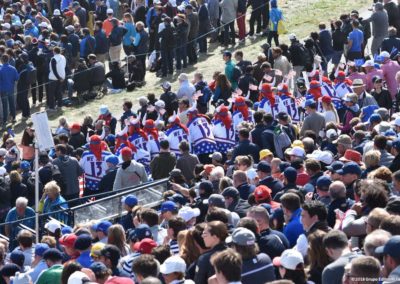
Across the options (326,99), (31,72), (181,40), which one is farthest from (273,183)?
(181,40)

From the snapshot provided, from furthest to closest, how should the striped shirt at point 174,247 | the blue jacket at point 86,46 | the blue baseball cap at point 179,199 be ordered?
the blue jacket at point 86,46 < the blue baseball cap at point 179,199 < the striped shirt at point 174,247

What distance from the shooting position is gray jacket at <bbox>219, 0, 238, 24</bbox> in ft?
98.1

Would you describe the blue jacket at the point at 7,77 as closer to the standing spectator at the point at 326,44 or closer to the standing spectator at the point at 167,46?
the standing spectator at the point at 167,46

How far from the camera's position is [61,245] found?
44.7ft

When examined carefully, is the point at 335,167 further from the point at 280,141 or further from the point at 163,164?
the point at 163,164

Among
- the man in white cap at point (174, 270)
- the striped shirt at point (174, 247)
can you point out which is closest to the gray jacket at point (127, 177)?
the striped shirt at point (174, 247)

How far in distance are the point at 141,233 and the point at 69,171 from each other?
21.9 feet

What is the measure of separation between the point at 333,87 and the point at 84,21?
1163cm

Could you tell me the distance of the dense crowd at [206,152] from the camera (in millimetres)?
10812

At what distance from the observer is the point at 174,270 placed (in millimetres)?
10336

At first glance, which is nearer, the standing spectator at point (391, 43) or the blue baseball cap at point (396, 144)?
the blue baseball cap at point (396, 144)

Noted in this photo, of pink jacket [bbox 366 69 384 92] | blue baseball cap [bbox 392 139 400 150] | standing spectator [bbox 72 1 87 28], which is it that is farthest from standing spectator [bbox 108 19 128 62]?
blue baseball cap [bbox 392 139 400 150]

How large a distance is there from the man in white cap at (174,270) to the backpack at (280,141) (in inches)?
318

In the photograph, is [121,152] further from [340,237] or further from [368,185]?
[340,237]
